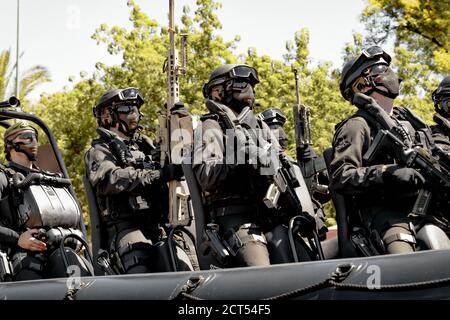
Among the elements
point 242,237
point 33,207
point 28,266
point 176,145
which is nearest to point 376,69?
point 242,237

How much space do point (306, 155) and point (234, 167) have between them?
9.24 feet

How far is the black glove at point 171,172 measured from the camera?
7184mm

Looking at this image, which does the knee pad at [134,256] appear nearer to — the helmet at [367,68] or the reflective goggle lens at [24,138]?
the reflective goggle lens at [24,138]

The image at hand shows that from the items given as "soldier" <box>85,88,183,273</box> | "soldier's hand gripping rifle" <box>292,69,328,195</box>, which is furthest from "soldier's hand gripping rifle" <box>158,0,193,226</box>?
"soldier's hand gripping rifle" <box>292,69,328,195</box>

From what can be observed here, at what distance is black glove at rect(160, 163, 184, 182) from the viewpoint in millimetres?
7184

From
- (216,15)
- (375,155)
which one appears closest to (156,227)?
(375,155)

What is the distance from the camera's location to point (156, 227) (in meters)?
7.58

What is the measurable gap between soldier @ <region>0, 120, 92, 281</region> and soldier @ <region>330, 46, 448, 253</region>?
237 centimetres

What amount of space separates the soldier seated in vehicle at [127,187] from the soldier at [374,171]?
5.44ft

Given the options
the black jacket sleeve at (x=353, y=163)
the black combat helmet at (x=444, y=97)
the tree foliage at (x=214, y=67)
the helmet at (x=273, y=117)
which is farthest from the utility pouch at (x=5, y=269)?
the tree foliage at (x=214, y=67)

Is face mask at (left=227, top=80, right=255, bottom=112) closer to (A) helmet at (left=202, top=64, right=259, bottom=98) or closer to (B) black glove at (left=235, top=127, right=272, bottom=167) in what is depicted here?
(A) helmet at (left=202, top=64, right=259, bottom=98)

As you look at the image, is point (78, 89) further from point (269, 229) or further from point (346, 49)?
point (269, 229)

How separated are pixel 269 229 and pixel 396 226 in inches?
39.3
